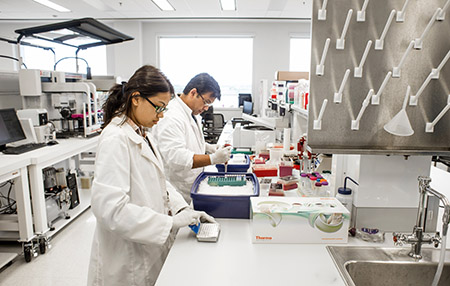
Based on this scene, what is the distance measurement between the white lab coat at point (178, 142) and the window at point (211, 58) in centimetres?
557

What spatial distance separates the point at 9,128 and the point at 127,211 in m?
2.27

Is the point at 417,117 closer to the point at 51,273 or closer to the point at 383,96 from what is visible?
the point at 383,96

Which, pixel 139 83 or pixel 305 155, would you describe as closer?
pixel 139 83

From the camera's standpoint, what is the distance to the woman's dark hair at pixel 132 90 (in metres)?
1.27

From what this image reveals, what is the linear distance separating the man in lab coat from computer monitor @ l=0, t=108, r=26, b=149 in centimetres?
156

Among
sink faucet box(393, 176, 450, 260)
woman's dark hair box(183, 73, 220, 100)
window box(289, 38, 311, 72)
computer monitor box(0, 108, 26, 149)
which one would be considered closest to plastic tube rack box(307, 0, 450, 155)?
sink faucet box(393, 176, 450, 260)

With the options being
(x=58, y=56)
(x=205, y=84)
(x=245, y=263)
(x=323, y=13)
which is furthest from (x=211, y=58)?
(x=245, y=263)

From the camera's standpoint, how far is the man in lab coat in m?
1.90

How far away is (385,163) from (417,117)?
22 centimetres

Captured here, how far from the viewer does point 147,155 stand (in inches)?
51.0

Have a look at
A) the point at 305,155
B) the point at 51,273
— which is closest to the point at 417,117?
the point at 305,155

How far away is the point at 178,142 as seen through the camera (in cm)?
192

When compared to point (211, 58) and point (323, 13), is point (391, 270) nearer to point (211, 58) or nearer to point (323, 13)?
point (323, 13)

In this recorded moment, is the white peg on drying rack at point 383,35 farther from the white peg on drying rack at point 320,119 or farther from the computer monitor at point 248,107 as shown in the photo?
the computer monitor at point 248,107
